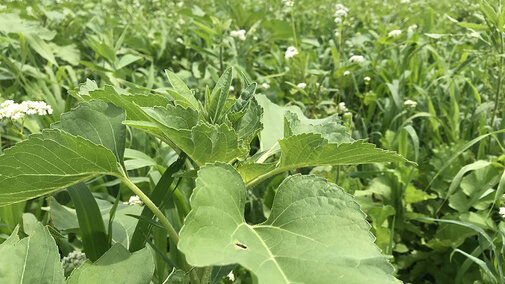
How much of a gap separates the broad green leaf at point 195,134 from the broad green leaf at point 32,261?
29 centimetres

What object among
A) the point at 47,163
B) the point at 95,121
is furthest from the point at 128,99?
the point at 47,163

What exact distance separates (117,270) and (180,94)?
369mm

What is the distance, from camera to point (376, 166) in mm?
2188

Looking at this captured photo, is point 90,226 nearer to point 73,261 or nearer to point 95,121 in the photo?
point 73,261

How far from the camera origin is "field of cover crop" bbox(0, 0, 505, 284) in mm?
810

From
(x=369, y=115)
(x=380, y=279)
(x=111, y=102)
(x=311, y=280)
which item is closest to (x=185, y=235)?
(x=311, y=280)

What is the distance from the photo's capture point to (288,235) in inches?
32.8

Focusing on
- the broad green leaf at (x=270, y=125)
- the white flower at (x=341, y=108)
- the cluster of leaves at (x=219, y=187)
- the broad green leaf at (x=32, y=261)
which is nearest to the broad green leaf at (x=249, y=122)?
the cluster of leaves at (x=219, y=187)

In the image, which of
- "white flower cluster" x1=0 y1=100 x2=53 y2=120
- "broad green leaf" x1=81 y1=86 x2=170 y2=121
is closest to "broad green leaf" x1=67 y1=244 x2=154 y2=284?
"broad green leaf" x1=81 y1=86 x2=170 y2=121

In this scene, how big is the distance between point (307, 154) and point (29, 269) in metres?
0.52

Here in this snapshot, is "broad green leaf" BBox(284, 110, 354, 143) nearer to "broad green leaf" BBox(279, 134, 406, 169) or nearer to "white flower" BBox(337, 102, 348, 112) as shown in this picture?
"broad green leaf" BBox(279, 134, 406, 169)

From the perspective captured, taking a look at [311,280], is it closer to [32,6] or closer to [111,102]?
[111,102]

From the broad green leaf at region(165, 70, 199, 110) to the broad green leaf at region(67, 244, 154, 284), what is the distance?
0.30 metres

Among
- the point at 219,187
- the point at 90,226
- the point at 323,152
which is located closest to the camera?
the point at 219,187
